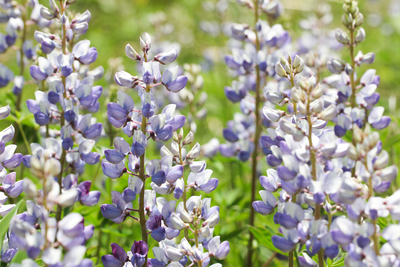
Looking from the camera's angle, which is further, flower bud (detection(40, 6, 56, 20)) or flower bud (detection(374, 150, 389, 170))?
flower bud (detection(40, 6, 56, 20))

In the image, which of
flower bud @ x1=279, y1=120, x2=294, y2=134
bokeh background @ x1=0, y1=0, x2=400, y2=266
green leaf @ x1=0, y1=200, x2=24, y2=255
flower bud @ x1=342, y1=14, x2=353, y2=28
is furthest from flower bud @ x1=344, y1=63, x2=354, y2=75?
green leaf @ x1=0, y1=200, x2=24, y2=255

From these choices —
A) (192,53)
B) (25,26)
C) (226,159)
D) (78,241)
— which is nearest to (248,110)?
(226,159)

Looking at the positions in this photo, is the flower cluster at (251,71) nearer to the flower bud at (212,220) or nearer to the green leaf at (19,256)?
the flower bud at (212,220)

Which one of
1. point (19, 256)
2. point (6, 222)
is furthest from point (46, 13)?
point (19, 256)

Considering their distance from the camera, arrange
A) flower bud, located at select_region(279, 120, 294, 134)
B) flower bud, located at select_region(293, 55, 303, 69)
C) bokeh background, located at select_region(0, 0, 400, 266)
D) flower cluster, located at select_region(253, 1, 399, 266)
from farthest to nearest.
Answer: bokeh background, located at select_region(0, 0, 400, 266) → flower bud, located at select_region(293, 55, 303, 69) → flower bud, located at select_region(279, 120, 294, 134) → flower cluster, located at select_region(253, 1, 399, 266)

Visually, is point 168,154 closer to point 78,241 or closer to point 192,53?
point 78,241

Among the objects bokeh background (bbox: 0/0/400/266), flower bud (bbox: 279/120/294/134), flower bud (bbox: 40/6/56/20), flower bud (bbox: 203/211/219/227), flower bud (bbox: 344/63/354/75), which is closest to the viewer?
flower bud (bbox: 279/120/294/134)

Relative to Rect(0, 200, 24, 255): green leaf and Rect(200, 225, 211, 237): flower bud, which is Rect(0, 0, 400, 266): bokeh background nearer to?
Rect(200, 225, 211, 237): flower bud
